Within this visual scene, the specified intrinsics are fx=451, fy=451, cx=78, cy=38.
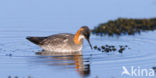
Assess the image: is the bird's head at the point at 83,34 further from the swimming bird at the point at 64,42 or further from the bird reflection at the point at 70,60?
the bird reflection at the point at 70,60

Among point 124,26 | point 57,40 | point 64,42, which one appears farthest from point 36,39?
point 124,26

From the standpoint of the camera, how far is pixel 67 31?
22750mm

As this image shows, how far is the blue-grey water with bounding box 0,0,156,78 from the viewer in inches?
627

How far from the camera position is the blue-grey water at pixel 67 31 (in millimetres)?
15922

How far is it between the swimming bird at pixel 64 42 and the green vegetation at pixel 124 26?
379 centimetres

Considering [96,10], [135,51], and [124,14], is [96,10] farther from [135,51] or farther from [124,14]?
[135,51]

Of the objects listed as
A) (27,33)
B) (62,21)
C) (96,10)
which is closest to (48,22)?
(62,21)

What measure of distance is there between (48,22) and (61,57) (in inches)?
265

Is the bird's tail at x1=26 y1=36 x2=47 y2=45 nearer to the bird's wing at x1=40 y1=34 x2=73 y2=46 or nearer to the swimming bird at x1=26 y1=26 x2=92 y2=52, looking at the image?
the swimming bird at x1=26 y1=26 x2=92 y2=52

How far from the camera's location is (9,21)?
24219 mm

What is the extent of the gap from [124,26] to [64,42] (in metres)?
5.68

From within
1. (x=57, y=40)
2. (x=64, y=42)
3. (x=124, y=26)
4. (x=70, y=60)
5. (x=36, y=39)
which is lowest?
(x=70, y=60)

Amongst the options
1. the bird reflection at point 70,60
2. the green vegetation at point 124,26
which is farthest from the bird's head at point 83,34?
the green vegetation at point 124,26

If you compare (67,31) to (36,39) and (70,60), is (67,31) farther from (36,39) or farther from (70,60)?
(70,60)
